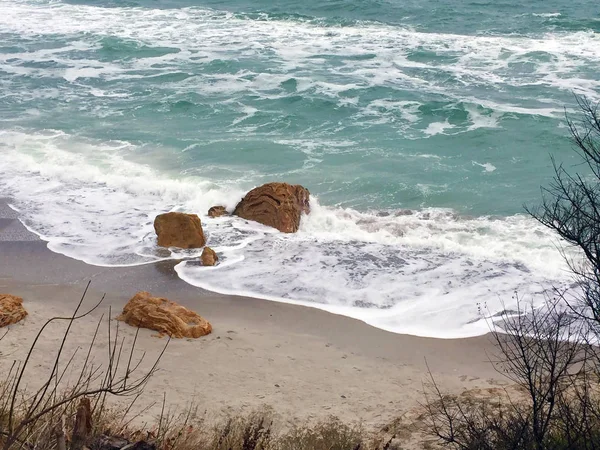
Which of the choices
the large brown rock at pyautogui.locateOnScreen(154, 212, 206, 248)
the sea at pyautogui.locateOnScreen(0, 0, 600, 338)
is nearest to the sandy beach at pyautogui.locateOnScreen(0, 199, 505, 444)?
the sea at pyautogui.locateOnScreen(0, 0, 600, 338)

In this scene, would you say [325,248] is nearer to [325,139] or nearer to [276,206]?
[276,206]

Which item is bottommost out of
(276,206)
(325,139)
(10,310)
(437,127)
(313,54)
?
(10,310)

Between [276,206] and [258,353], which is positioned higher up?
[276,206]

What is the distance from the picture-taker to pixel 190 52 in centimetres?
2975

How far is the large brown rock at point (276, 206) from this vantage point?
1510cm

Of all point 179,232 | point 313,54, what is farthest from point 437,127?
point 179,232

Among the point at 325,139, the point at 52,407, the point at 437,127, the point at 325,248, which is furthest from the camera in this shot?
the point at 437,127

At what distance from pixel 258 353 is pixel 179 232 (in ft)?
14.5

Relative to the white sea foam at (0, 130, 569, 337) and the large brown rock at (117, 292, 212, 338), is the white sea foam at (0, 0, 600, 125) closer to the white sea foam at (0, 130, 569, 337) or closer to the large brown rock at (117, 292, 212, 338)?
the white sea foam at (0, 130, 569, 337)

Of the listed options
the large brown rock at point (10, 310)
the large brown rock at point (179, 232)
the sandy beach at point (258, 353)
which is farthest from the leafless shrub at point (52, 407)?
the large brown rock at point (179, 232)

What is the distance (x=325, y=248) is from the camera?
1446 centimetres

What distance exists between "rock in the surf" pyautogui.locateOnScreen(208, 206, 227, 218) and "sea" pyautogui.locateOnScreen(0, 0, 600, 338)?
190 mm

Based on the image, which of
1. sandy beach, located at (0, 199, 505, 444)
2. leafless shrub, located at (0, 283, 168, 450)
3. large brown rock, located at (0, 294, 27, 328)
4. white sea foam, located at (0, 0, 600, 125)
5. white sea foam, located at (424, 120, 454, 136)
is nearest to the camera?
leafless shrub, located at (0, 283, 168, 450)

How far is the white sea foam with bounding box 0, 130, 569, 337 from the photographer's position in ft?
41.1
